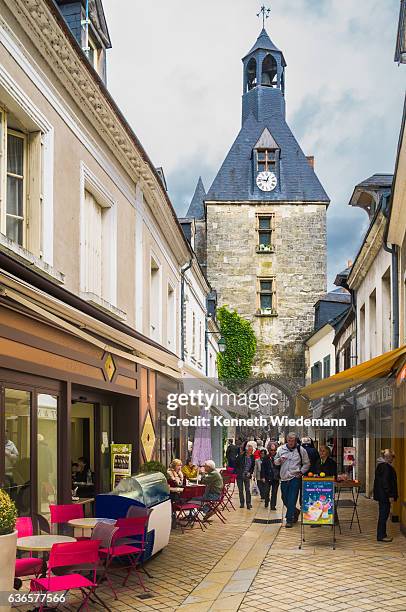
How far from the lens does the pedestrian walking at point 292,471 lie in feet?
42.2

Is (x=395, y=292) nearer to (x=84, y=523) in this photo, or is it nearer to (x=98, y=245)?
(x=98, y=245)

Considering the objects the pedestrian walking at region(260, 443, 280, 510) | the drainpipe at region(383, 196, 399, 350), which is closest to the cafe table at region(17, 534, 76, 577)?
the drainpipe at region(383, 196, 399, 350)

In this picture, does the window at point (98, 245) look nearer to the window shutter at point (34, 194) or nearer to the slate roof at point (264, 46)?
the window shutter at point (34, 194)

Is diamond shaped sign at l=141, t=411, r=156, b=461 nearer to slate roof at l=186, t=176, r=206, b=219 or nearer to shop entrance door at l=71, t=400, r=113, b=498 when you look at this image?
shop entrance door at l=71, t=400, r=113, b=498

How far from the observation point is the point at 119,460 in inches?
464

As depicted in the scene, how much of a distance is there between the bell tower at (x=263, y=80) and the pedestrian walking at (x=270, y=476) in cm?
3346

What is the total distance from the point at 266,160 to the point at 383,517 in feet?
115

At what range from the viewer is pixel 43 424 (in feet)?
27.6

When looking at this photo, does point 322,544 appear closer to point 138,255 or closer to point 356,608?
point 356,608

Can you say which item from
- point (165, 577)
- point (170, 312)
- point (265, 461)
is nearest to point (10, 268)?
point (165, 577)

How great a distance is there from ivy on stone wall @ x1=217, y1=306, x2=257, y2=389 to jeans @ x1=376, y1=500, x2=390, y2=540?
96.7 ft

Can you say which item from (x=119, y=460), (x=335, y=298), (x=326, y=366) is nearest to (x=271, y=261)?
(x=335, y=298)

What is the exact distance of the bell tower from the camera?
47688mm

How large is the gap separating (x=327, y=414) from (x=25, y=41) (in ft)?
66.1
